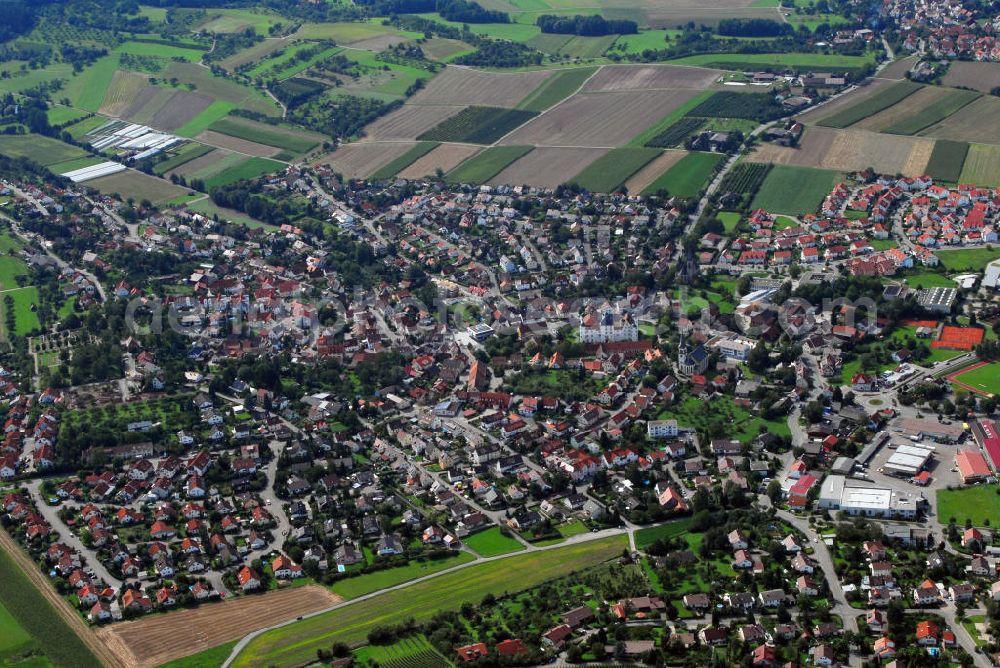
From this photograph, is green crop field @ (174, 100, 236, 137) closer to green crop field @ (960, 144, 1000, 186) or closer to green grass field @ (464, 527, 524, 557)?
green crop field @ (960, 144, 1000, 186)

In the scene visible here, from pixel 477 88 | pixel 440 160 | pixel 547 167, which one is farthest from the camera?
pixel 477 88

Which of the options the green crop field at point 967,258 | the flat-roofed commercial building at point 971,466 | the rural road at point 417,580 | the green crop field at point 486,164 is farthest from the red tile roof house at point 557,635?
the green crop field at point 486,164

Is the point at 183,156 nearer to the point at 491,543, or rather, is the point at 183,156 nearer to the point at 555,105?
the point at 555,105

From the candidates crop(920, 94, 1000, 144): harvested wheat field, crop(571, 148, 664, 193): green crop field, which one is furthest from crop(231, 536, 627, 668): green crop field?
crop(920, 94, 1000, 144): harvested wheat field

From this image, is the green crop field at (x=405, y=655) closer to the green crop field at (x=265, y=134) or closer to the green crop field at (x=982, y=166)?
the green crop field at (x=982, y=166)

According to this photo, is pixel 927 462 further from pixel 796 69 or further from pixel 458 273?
pixel 796 69

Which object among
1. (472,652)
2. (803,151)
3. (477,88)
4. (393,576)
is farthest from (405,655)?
(477,88)
